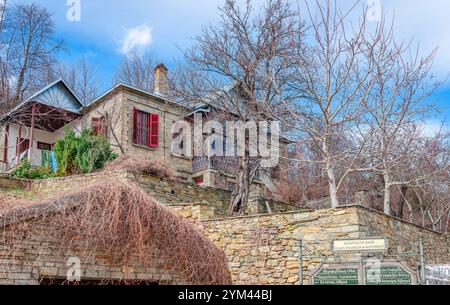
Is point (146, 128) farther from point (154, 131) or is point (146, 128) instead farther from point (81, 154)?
point (81, 154)

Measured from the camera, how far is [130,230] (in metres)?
9.35

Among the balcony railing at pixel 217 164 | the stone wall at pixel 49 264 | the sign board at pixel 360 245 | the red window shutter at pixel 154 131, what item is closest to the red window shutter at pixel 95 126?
the red window shutter at pixel 154 131

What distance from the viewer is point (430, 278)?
819cm

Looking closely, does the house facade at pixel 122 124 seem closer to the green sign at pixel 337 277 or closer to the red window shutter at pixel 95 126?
the red window shutter at pixel 95 126

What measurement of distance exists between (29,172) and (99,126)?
179 inches

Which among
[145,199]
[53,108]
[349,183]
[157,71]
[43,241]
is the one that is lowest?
[43,241]

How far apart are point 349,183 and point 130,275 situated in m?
15.6

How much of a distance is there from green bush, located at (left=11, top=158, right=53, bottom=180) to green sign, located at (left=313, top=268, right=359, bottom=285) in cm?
1166

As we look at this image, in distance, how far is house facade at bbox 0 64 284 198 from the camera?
20.7 m

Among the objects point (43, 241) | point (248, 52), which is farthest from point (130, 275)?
point (248, 52)

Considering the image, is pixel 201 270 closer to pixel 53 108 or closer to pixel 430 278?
pixel 430 278

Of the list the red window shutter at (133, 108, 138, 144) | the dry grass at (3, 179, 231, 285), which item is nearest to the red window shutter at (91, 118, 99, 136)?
the red window shutter at (133, 108, 138, 144)

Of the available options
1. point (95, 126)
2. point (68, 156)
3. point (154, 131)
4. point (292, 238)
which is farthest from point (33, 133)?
point (292, 238)

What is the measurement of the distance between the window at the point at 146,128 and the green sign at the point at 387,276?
48.3 feet
